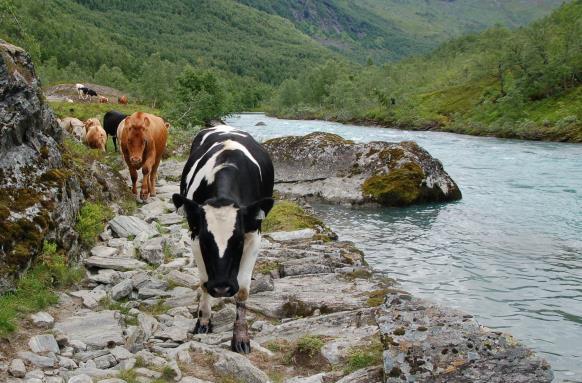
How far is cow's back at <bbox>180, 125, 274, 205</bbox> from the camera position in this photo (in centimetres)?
816

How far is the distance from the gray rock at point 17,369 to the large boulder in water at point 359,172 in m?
17.7

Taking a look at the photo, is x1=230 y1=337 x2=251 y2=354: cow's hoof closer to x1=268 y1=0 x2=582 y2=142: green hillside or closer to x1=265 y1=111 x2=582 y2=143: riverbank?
x1=265 y1=111 x2=582 y2=143: riverbank

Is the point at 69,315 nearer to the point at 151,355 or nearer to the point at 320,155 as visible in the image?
the point at 151,355

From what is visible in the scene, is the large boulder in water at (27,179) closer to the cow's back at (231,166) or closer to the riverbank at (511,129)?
the cow's back at (231,166)

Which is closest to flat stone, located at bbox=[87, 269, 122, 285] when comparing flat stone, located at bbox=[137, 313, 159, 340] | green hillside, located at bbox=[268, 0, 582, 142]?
flat stone, located at bbox=[137, 313, 159, 340]

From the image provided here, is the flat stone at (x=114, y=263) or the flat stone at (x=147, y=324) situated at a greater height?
the flat stone at (x=114, y=263)

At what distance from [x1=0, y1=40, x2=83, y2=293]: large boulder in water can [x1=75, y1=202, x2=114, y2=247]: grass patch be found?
0.21 m

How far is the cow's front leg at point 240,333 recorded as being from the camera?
7.35 meters

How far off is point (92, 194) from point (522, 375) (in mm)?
9382

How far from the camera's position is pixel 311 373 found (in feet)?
22.8

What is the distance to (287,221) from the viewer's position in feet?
51.1

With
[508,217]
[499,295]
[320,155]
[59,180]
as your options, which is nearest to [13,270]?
[59,180]

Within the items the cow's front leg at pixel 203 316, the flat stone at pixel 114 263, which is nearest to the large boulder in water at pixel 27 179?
the flat stone at pixel 114 263

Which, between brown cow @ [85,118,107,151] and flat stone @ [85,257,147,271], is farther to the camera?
brown cow @ [85,118,107,151]
